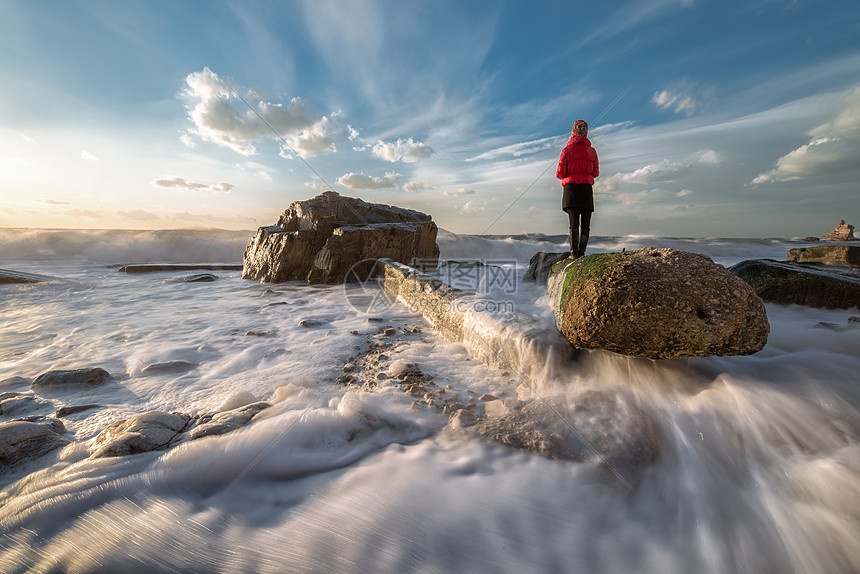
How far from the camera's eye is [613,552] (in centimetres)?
132

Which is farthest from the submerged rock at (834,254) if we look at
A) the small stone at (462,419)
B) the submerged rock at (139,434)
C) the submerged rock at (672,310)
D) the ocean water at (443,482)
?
the submerged rock at (139,434)

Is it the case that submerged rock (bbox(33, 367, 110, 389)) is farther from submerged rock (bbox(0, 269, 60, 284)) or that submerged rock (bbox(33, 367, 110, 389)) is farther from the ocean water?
submerged rock (bbox(0, 269, 60, 284))

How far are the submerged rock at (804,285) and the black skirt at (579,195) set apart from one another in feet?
7.58

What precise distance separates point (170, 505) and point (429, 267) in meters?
9.44

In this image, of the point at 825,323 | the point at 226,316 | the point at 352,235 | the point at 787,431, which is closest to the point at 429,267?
the point at 352,235

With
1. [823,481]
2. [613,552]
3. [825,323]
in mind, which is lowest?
[613,552]

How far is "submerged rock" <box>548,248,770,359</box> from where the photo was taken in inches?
73.5

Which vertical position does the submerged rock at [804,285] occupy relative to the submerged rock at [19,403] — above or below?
above

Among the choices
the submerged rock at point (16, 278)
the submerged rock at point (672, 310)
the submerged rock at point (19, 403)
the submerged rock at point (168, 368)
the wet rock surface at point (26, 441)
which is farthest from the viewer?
the submerged rock at point (16, 278)

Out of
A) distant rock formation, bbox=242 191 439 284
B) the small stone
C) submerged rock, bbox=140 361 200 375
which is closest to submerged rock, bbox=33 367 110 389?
submerged rock, bbox=140 361 200 375

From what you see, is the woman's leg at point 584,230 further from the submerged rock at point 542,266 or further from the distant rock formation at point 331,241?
the distant rock formation at point 331,241

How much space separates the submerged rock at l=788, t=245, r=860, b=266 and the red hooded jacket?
474 centimetres

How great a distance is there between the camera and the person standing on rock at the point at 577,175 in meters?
4.67

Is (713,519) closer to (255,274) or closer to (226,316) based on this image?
(226,316)
